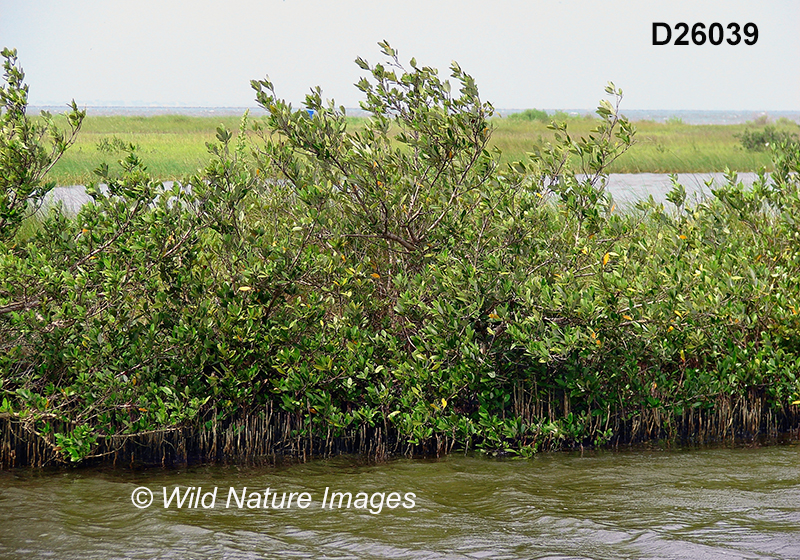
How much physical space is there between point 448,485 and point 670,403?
7.69 feet

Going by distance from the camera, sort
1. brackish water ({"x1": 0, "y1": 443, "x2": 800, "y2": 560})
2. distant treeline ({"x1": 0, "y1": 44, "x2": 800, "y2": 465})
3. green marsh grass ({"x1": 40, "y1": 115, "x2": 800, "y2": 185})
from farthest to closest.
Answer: green marsh grass ({"x1": 40, "y1": 115, "x2": 800, "y2": 185}), distant treeline ({"x1": 0, "y1": 44, "x2": 800, "y2": 465}), brackish water ({"x1": 0, "y1": 443, "x2": 800, "y2": 560})

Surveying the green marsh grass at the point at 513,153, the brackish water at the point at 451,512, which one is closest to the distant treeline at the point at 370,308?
the brackish water at the point at 451,512

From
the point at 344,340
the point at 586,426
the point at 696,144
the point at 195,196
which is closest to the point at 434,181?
the point at 344,340

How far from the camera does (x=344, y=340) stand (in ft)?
21.8

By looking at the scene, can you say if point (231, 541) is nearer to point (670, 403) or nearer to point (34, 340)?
point (34, 340)

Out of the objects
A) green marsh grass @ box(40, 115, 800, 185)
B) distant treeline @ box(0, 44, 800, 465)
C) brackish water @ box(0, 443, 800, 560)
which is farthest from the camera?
Answer: green marsh grass @ box(40, 115, 800, 185)

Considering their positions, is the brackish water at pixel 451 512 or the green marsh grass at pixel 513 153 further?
the green marsh grass at pixel 513 153

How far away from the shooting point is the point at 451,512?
5.20 m

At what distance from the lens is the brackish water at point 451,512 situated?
462cm

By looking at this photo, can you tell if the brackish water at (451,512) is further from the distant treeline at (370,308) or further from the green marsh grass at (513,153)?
the green marsh grass at (513,153)

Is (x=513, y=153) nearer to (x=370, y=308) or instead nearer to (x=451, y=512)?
(x=370, y=308)

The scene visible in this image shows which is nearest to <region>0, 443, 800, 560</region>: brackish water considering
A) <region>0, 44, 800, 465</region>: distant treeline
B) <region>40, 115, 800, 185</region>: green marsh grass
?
<region>0, 44, 800, 465</region>: distant treeline

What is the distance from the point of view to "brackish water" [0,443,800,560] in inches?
182

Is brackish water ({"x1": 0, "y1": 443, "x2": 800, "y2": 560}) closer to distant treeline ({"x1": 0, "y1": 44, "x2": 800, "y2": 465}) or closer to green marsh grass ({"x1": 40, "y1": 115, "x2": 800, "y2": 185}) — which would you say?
distant treeline ({"x1": 0, "y1": 44, "x2": 800, "y2": 465})
